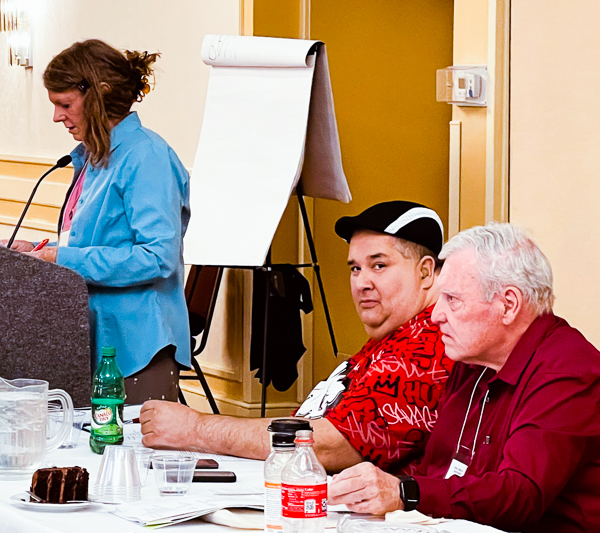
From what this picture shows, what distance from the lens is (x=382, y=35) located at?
458 centimetres

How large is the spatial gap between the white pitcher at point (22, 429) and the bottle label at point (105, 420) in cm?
15

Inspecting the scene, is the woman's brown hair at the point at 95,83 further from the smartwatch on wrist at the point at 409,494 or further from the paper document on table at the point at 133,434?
the smartwatch on wrist at the point at 409,494

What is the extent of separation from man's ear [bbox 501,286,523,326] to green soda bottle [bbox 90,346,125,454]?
0.76m

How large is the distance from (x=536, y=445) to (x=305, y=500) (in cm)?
42

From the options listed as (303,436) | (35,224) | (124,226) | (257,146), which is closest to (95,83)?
(124,226)

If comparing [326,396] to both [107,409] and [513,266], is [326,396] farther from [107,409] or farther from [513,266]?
[513,266]

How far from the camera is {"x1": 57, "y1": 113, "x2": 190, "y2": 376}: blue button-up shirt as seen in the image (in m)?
2.68

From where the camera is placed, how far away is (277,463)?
1427 millimetres

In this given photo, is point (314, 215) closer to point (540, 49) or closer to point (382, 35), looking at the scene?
point (382, 35)

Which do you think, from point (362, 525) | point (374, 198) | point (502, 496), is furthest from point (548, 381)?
point (374, 198)

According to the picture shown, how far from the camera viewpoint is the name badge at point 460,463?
1743 millimetres

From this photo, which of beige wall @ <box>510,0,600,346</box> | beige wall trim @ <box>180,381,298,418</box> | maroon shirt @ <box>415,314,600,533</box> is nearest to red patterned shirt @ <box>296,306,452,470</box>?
maroon shirt @ <box>415,314,600,533</box>

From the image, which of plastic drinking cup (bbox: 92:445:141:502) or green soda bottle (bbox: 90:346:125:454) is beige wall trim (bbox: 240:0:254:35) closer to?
green soda bottle (bbox: 90:346:125:454)

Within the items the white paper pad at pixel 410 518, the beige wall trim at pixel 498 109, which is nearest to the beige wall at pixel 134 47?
the beige wall trim at pixel 498 109
